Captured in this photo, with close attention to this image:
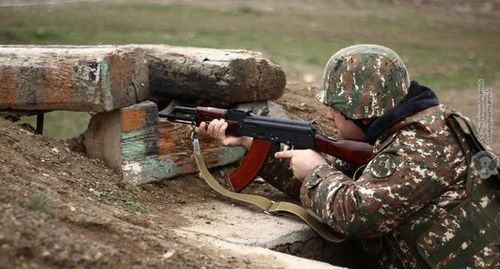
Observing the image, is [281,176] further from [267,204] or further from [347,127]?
[347,127]

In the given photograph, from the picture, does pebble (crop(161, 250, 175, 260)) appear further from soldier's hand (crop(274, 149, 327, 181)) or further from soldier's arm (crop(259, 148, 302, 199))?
soldier's arm (crop(259, 148, 302, 199))

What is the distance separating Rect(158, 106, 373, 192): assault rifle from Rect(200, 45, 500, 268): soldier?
0.14 meters

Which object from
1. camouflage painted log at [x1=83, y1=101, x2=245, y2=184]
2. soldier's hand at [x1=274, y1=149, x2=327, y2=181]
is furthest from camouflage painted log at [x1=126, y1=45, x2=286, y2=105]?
soldier's hand at [x1=274, y1=149, x2=327, y2=181]

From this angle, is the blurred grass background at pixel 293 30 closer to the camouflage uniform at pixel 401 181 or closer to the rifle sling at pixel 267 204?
the rifle sling at pixel 267 204

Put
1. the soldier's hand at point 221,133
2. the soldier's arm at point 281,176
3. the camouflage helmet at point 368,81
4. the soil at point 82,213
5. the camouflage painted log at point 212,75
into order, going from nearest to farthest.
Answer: the soil at point 82,213
the camouflage helmet at point 368,81
the soldier's hand at point 221,133
the soldier's arm at point 281,176
the camouflage painted log at point 212,75

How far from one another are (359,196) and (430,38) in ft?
40.7

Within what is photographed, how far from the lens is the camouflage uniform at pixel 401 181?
429 centimetres

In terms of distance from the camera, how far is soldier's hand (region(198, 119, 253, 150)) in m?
5.19

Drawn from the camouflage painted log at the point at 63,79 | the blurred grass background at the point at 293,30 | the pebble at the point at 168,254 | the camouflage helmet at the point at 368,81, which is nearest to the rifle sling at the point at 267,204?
the camouflage painted log at the point at 63,79

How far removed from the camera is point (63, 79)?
→ 5.05 m

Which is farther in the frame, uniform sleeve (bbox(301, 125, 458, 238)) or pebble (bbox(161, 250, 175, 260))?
uniform sleeve (bbox(301, 125, 458, 238))

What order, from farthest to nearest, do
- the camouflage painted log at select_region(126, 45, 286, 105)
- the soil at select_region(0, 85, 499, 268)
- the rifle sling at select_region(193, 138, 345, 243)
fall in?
the camouflage painted log at select_region(126, 45, 286, 105)
the rifle sling at select_region(193, 138, 345, 243)
the soil at select_region(0, 85, 499, 268)

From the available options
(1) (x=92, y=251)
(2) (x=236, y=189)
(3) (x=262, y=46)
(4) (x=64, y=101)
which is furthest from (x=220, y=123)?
(3) (x=262, y=46)

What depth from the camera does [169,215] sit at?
4906mm
